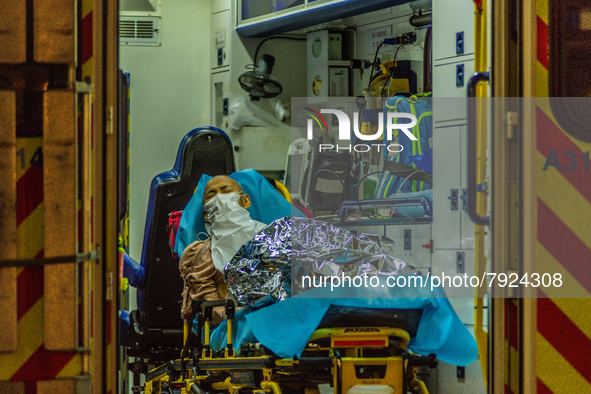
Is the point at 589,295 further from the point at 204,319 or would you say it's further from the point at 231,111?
the point at 231,111

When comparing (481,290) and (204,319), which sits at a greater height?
(481,290)

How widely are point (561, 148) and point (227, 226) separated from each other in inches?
91.4

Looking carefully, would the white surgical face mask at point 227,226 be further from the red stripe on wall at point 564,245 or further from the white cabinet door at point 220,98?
the white cabinet door at point 220,98

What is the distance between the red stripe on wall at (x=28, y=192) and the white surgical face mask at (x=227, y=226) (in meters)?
2.01

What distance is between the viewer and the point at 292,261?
3475 mm

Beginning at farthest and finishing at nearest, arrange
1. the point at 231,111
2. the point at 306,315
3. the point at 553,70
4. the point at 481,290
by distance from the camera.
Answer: the point at 231,111, the point at 306,315, the point at 481,290, the point at 553,70

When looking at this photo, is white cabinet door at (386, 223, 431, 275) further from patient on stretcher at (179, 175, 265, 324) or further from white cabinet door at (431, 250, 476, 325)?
patient on stretcher at (179, 175, 265, 324)

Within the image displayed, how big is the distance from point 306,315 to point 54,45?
5.02ft

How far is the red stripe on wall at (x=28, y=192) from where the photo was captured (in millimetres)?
2027

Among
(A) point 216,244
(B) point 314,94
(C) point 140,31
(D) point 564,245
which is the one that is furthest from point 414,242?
(C) point 140,31

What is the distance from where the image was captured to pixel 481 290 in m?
2.54

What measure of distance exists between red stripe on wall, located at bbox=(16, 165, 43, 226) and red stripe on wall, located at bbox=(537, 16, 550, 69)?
1.41 meters

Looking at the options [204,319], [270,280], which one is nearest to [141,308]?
[204,319]

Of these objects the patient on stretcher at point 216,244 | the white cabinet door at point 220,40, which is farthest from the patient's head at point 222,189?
the white cabinet door at point 220,40
